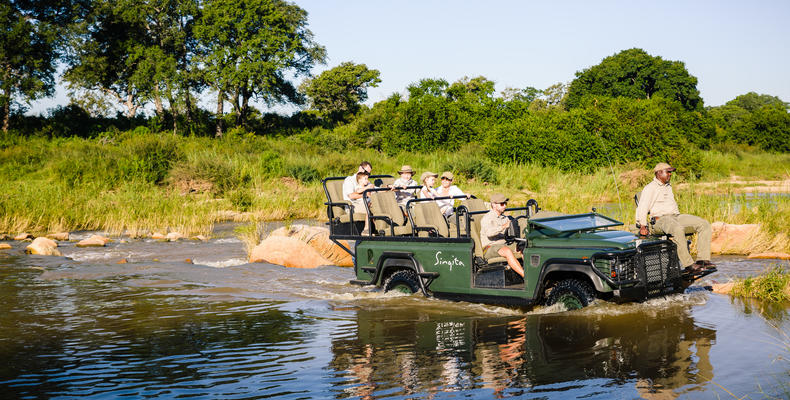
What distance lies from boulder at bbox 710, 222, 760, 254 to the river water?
6.24 feet

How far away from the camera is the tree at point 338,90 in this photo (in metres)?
57.3

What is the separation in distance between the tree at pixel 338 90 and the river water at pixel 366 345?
46.7 metres

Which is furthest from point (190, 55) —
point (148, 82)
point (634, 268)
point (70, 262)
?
point (634, 268)

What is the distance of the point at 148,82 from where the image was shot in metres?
44.2

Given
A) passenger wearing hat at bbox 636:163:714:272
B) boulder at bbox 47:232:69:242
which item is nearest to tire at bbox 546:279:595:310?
passenger wearing hat at bbox 636:163:714:272

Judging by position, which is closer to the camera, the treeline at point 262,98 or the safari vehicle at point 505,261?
the safari vehicle at point 505,261

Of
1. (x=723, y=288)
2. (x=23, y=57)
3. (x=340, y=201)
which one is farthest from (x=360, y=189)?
(x=23, y=57)

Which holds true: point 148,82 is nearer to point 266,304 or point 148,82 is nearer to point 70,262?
point 70,262

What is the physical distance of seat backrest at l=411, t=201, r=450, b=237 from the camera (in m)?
9.46

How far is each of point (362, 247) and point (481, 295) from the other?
206 centimetres

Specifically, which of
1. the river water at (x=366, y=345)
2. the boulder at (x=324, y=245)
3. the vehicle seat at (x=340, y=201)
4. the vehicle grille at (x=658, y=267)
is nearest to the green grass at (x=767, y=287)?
the river water at (x=366, y=345)

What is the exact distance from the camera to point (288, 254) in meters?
13.8

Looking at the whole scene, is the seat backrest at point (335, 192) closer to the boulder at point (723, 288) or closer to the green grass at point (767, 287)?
the boulder at point (723, 288)

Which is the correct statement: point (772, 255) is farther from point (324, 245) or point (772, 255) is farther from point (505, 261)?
point (324, 245)
